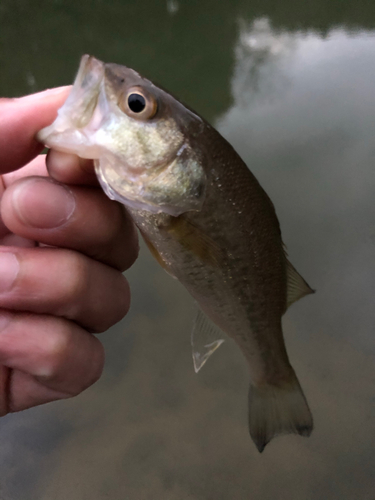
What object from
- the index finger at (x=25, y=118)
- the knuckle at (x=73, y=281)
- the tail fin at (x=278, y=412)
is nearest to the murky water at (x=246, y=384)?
the tail fin at (x=278, y=412)

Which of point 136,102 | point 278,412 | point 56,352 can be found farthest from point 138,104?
point 278,412

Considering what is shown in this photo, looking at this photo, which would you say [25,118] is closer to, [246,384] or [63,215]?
[63,215]

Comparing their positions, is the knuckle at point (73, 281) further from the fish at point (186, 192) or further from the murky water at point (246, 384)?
the murky water at point (246, 384)

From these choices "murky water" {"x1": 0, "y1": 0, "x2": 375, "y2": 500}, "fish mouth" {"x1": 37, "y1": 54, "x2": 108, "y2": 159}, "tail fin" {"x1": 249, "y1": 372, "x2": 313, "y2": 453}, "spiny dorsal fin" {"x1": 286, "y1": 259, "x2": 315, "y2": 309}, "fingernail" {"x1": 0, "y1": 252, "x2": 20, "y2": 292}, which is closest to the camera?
"fish mouth" {"x1": 37, "y1": 54, "x2": 108, "y2": 159}

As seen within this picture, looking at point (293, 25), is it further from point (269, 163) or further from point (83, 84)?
point (83, 84)

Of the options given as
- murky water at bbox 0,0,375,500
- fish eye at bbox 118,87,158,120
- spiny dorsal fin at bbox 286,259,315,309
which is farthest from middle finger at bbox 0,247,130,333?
murky water at bbox 0,0,375,500

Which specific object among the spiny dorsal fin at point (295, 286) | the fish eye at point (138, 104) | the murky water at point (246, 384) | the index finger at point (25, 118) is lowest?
the murky water at point (246, 384)

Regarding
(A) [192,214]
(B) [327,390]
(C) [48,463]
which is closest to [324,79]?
(B) [327,390]

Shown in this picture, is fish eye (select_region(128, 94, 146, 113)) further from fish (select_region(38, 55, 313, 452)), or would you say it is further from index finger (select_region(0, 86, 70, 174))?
index finger (select_region(0, 86, 70, 174))
